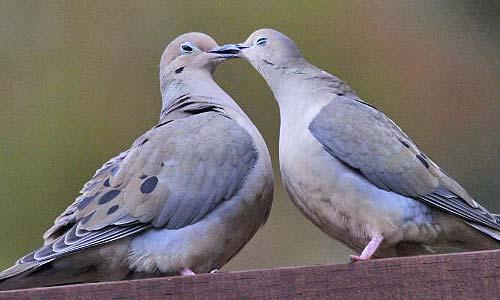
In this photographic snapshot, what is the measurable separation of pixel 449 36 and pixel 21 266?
1.77m

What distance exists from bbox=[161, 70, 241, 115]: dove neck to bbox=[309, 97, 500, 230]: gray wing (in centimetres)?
37

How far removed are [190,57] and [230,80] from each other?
1.63 feet

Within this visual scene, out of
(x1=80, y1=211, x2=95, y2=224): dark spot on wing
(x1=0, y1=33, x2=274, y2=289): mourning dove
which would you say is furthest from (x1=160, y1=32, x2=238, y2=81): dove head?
(x1=80, y1=211, x2=95, y2=224): dark spot on wing

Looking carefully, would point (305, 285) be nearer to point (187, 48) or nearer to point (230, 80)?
point (187, 48)

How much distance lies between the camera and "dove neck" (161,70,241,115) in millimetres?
3047

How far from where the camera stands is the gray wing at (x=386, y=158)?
2.61 m

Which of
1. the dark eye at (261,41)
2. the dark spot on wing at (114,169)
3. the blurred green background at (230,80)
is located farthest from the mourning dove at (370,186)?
the blurred green background at (230,80)

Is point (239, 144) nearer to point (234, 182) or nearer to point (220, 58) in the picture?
point (234, 182)

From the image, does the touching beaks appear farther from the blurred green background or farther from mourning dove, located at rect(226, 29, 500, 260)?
the blurred green background

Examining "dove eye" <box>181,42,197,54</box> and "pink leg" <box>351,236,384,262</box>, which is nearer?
"pink leg" <box>351,236,384,262</box>

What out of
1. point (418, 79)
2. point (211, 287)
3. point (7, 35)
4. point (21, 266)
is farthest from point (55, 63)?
point (211, 287)

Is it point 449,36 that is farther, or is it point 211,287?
point 449,36

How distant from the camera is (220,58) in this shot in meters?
3.15

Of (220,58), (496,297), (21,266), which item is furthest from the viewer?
(220,58)
